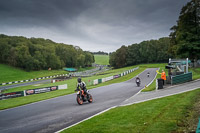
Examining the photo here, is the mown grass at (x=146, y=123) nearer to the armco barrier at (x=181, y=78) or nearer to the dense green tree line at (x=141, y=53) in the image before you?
the armco barrier at (x=181, y=78)

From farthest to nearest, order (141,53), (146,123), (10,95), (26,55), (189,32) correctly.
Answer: (141,53), (26,55), (189,32), (10,95), (146,123)

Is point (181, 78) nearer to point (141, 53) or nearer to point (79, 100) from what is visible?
point (79, 100)

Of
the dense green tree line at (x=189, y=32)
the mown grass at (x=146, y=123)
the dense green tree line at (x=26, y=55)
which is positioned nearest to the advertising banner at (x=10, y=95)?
the mown grass at (x=146, y=123)

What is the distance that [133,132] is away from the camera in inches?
211

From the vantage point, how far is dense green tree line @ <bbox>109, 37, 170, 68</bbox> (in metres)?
92.6

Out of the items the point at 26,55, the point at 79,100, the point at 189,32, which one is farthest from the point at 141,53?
the point at 79,100

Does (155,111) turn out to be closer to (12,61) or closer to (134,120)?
(134,120)

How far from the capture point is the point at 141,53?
318ft

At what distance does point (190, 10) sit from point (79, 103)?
37.6 m

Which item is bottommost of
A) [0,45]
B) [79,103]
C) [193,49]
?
[79,103]

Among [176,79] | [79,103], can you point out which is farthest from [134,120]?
[176,79]

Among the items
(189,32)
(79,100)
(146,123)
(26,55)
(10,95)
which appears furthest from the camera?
(26,55)

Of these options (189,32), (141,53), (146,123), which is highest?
(189,32)

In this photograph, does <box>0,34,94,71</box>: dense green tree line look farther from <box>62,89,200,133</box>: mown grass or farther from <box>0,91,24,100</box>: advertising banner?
<box>62,89,200,133</box>: mown grass
